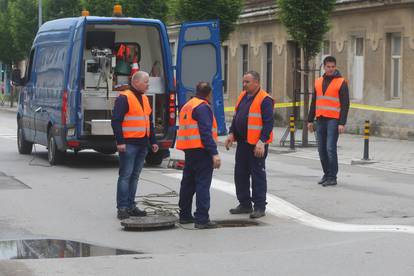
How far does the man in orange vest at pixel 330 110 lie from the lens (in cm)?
1404

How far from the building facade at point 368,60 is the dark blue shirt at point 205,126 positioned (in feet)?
41.4

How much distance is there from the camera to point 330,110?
14070mm

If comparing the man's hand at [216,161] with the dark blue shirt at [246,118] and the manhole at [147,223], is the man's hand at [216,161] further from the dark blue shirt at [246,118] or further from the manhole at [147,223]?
the dark blue shirt at [246,118]

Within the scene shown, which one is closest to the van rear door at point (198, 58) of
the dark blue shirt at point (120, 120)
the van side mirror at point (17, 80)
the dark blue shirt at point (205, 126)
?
the van side mirror at point (17, 80)

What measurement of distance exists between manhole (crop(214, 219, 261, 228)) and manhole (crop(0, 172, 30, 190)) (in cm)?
425

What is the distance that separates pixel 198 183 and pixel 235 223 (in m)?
0.70

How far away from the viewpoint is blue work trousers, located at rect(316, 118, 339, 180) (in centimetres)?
1408

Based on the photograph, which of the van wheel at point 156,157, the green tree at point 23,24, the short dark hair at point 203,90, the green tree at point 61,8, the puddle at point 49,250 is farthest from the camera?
the green tree at point 23,24

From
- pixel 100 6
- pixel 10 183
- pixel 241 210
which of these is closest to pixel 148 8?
pixel 100 6

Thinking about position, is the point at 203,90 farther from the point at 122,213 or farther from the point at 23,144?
the point at 23,144

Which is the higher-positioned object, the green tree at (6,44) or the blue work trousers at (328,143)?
the green tree at (6,44)

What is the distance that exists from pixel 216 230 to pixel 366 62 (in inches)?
741

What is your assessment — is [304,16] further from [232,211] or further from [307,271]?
[307,271]

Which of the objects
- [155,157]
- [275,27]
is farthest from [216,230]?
[275,27]
